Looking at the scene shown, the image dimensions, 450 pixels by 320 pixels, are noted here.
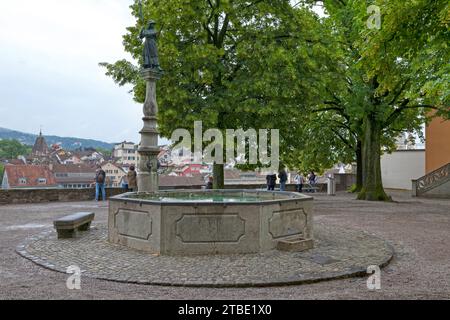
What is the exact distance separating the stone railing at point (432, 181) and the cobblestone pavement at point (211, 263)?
64.4ft

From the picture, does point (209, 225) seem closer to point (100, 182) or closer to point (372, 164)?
point (100, 182)

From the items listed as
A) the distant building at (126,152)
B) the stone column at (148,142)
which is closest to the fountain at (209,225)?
the stone column at (148,142)

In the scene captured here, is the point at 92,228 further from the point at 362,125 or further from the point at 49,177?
the point at 49,177

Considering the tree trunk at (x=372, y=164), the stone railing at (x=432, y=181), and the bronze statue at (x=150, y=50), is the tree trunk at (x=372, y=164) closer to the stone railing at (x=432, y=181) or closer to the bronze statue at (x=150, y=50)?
the stone railing at (x=432, y=181)

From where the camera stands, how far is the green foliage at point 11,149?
A: 79938 mm

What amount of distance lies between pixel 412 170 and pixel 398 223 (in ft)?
88.1

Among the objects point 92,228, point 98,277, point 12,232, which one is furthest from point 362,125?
point 98,277

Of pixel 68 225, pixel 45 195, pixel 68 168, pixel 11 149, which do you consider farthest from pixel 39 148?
pixel 68 225

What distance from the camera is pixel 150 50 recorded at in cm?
1395

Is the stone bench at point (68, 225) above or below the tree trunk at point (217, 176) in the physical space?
below

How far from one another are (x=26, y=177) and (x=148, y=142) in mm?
45545

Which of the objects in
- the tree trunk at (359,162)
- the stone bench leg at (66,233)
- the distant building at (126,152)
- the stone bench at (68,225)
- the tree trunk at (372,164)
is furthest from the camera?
the distant building at (126,152)
